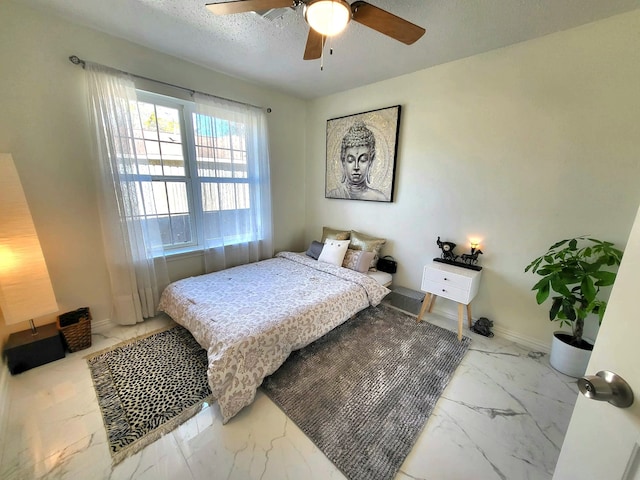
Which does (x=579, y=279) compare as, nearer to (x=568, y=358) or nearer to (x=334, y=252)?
(x=568, y=358)

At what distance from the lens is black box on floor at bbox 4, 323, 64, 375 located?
5.81ft

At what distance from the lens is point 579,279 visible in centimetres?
172

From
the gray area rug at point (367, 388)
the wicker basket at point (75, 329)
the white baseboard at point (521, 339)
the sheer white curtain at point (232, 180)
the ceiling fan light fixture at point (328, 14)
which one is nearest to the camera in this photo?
the ceiling fan light fixture at point (328, 14)

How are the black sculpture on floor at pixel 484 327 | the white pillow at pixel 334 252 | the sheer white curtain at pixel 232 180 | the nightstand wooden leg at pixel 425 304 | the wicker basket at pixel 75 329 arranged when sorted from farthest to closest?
the white pillow at pixel 334 252
the sheer white curtain at pixel 232 180
the nightstand wooden leg at pixel 425 304
the black sculpture on floor at pixel 484 327
the wicker basket at pixel 75 329

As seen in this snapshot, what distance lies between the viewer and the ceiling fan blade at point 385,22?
1.29 metres

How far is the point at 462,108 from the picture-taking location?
236 cm

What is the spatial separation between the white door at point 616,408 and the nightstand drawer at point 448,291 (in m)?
1.76

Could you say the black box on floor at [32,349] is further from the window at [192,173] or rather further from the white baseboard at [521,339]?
the white baseboard at [521,339]

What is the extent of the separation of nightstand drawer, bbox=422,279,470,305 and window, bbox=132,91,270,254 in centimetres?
223

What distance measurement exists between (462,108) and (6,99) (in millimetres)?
3646

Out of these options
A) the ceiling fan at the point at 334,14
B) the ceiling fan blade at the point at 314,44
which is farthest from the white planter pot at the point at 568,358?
the ceiling fan blade at the point at 314,44

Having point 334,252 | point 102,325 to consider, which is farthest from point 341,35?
point 102,325

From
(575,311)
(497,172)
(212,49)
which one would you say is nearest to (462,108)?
(497,172)

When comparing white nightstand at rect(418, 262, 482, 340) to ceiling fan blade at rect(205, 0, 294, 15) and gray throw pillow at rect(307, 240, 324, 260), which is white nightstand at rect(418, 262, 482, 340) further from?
ceiling fan blade at rect(205, 0, 294, 15)
